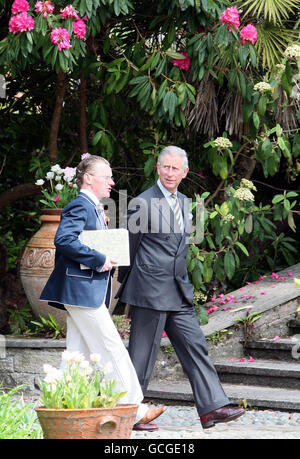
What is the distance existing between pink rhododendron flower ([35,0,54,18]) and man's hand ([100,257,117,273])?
8.14 ft

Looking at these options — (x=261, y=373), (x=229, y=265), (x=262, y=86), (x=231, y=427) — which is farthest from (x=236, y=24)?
(x=231, y=427)

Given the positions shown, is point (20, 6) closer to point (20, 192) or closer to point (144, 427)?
point (20, 192)

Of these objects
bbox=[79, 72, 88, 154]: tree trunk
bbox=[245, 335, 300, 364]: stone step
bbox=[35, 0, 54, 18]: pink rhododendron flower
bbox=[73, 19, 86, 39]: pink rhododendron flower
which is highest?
bbox=[35, 0, 54, 18]: pink rhododendron flower

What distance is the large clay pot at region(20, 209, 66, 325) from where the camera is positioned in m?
6.65

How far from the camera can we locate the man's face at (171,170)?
192 inches

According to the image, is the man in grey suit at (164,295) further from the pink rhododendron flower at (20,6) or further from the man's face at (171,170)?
the pink rhododendron flower at (20,6)

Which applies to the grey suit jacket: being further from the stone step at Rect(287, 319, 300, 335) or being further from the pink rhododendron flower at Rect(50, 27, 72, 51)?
the stone step at Rect(287, 319, 300, 335)

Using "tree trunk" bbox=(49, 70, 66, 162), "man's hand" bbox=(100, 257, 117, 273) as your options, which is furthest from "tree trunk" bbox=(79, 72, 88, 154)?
"man's hand" bbox=(100, 257, 117, 273)

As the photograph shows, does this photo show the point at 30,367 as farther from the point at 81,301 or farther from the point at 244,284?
the point at 244,284

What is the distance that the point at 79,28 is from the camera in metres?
6.20

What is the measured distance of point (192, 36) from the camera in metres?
6.73

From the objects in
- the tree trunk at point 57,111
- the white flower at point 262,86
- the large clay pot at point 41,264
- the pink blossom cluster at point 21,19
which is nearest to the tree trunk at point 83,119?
the tree trunk at point 57,111

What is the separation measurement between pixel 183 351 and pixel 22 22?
108 inches
